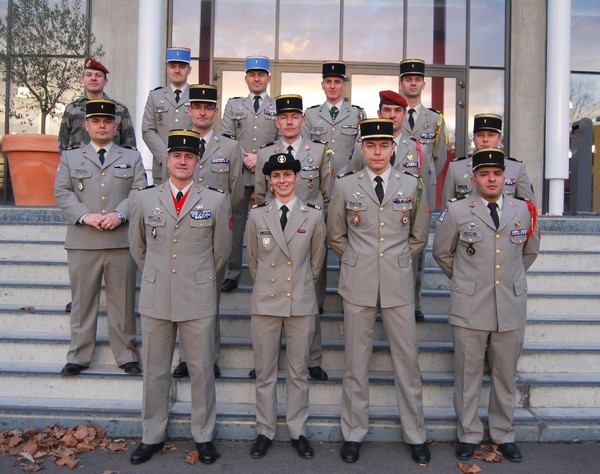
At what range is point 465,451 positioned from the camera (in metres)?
4.24

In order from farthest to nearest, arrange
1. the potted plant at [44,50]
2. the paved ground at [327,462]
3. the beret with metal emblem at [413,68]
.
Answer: the potted plant at [44,50], the beret with metal emblem at [413,68], the paved ground at [327,462]

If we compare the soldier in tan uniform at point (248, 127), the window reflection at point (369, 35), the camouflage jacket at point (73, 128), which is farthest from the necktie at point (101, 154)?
the window reflection at point (369, 35)

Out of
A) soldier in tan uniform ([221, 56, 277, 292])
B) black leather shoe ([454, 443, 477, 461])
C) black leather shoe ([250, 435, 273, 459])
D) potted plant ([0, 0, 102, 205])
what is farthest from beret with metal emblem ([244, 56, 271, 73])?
potted plant ([0, 0, 102, 205])

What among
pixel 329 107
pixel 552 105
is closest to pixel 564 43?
pixel 552 105

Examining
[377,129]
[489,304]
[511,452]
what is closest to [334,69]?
[377,129]

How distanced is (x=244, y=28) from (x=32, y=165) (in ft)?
16.3

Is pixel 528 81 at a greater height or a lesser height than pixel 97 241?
greater

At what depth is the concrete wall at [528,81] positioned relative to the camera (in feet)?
36.9

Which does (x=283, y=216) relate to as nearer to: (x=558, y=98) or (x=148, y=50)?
(x=148, y=50)

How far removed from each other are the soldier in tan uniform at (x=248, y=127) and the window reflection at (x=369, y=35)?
601cm

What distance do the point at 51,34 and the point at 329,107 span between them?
5.85m

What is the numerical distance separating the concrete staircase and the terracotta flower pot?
2428 millimetres

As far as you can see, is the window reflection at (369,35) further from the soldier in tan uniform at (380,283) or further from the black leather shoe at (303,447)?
the black leather shoe at (303,447)

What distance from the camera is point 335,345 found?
5184mm
